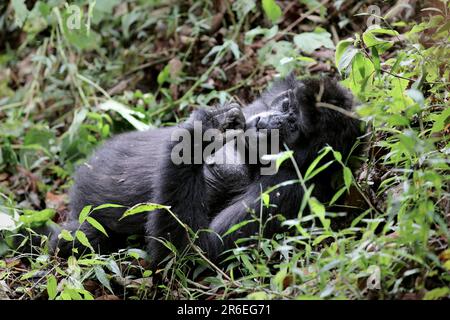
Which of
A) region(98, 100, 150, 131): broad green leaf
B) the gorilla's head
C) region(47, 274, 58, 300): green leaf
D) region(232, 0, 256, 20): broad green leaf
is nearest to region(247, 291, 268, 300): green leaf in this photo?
region(47, 274, 58, 300): green leaf

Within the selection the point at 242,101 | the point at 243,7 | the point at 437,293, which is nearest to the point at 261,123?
the point at 242,101

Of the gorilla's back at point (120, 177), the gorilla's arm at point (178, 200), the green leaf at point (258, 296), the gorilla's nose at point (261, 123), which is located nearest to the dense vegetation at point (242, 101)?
the green leaf at point (258, 296)

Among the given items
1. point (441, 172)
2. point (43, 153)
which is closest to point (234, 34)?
point (43, 153)

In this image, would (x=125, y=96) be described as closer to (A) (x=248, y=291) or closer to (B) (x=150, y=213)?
(B) (x=150, y=213)

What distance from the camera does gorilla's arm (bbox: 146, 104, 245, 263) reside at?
14.0ft

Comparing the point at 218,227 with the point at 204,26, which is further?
the point at 204,26

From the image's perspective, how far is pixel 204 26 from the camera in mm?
7180

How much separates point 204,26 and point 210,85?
2.91 ft

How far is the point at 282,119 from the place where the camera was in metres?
4.64

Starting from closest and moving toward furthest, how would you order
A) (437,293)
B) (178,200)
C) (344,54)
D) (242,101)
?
(437,293)
(344,54)
(178,200)
(242,101)

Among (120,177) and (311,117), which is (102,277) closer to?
(120,177)

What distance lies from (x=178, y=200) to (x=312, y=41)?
2469 mm

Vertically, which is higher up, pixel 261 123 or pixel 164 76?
pixel 164 76

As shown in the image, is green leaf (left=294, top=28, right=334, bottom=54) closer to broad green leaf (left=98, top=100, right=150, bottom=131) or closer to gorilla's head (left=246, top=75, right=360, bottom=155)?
gorilla's head (left=246, top=75, right=360, bottom=155)
